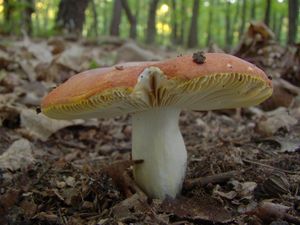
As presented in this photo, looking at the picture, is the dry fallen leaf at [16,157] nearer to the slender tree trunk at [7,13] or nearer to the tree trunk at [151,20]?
the slender tree trunk at [7,13]

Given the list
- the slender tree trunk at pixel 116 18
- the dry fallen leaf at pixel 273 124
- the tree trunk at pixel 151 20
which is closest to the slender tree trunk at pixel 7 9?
the tree trunk at pixel 151 20

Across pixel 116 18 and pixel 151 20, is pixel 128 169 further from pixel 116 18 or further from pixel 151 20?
pixel 116 18

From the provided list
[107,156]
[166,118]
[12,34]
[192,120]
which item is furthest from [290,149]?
[12,34]

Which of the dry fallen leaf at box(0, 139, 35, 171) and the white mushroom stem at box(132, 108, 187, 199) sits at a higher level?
the white mushroom stem at box(132, 108, 187, 199)

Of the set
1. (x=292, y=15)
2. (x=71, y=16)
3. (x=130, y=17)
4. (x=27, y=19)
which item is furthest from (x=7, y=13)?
(x=292, y=15)

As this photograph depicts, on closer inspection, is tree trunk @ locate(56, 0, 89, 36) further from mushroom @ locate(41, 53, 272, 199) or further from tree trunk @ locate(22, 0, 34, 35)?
mushroom @ locate(41, 53, 272, 199)

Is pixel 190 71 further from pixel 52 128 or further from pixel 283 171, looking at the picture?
pixel 52 128

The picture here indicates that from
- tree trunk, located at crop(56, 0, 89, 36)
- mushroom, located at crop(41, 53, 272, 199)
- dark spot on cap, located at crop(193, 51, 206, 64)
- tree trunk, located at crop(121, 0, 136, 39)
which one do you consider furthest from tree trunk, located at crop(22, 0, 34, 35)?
dark spot on cap, located at crop(193, 51, 206, 64)
